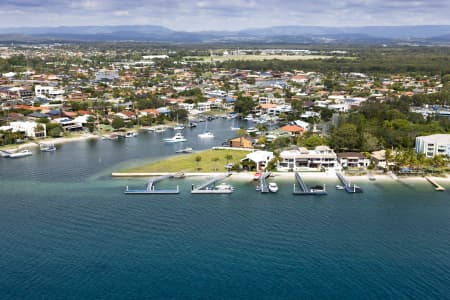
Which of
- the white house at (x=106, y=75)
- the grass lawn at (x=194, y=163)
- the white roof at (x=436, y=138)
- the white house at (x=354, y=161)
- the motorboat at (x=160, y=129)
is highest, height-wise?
the white house at (x=106, y=75)

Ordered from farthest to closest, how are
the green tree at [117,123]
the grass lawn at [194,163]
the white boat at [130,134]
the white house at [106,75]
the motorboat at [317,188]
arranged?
1. the white house at [106,75]
2. the green tree at [117,123]
3. the white boat at [130,134]
4. the grass lawn at [194,163]
5. the motorboat at [317,188]

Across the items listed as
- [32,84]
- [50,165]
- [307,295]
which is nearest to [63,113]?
[50,165]

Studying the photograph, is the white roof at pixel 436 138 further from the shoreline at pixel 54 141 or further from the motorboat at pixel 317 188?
the shoreline at pixel 54 141

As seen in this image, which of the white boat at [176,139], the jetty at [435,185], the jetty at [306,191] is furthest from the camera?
the white boat at [176,139]

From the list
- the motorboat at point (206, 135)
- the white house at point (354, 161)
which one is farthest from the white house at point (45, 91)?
the white house at point (354, 161)

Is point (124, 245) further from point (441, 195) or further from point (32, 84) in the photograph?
point (32, 84)

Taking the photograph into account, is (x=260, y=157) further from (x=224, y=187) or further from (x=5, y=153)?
(x=5, y=153)

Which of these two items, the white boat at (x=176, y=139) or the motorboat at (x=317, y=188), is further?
the white boat at (x=176, y=139)

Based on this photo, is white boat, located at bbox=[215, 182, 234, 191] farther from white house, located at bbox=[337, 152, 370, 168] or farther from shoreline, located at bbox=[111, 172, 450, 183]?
white house, located at bbox=[337, 152, 370, 168]

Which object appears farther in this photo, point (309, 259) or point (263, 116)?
point (263, 116)
